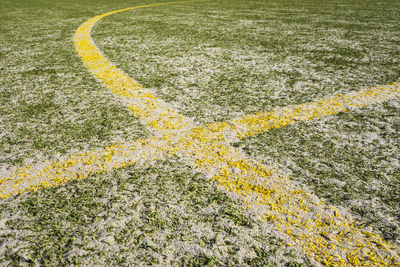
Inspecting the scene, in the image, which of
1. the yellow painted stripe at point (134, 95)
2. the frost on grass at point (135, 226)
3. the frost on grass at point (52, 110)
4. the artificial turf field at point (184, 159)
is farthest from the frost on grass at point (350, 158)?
the frost on grass at point (52, 110)

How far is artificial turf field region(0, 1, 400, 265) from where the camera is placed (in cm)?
105

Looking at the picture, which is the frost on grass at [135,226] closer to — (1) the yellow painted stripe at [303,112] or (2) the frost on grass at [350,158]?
(2) the frost on grass at [350,158]

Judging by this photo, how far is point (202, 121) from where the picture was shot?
5.91ft

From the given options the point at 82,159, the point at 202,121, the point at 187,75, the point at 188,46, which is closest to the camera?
the point at 82,159

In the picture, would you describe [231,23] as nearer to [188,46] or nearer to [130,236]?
[188,46]

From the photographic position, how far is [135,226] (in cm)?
111

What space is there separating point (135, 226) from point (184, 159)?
44 centimetres

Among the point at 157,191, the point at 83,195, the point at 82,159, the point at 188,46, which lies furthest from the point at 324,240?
the point at 188,46

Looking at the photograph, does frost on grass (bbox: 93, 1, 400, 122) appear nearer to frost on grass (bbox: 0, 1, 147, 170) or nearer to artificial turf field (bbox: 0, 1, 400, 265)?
artificial turf field (bbox: 0, 1, 400, 265)

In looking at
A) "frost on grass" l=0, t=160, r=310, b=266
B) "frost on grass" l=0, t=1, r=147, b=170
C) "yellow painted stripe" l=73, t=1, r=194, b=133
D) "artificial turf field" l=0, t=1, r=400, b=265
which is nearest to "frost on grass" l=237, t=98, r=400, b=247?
"artificial turf field" l=0, t=1, r=400, b=265

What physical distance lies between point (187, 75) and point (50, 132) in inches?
47.3

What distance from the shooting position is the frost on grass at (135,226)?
100cm

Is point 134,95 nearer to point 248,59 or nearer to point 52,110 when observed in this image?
point 52,110

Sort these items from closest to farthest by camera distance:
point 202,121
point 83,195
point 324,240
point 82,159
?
point 324,240 → point 83,195 → point 82,159 → point 202,121
